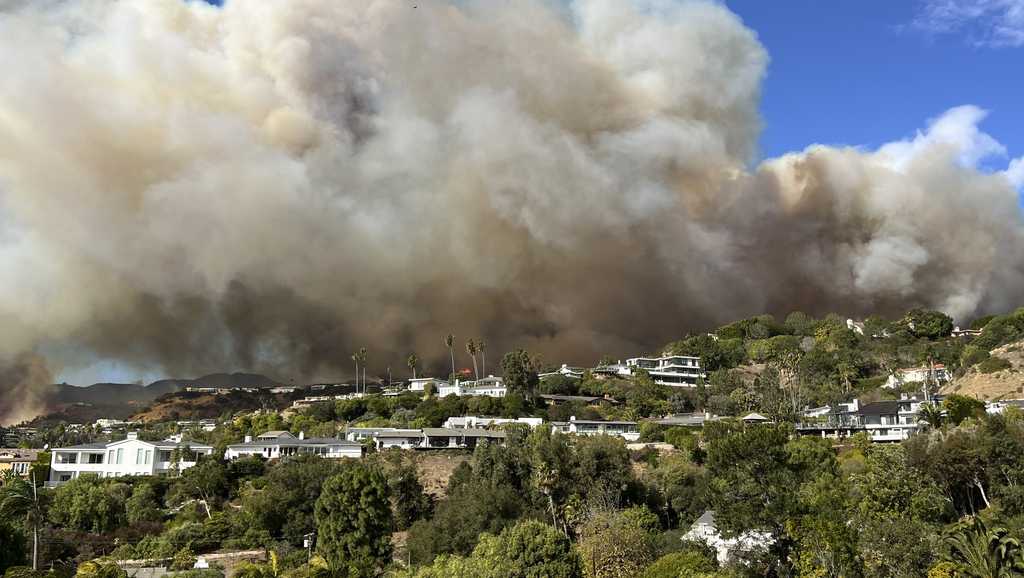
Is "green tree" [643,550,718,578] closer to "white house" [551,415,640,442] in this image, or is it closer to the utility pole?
the utility pole

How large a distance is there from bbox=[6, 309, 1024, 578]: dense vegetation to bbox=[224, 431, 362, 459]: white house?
12.1 feet

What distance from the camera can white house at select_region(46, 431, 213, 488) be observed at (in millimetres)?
68375

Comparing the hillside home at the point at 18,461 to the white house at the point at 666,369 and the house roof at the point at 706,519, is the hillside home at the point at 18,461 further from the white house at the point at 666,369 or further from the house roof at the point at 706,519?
the white house at the point at 666,369

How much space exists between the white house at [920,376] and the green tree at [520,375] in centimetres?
4069

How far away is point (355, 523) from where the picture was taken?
4250 centimetres

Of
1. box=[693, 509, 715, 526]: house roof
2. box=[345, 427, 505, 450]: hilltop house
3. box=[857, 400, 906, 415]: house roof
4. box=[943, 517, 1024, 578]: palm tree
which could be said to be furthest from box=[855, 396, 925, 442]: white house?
box=[943, 517, 1024, 578]: palm tree

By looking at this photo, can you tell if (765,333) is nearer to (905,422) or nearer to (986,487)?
(905,422)

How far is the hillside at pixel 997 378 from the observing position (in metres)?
78.0

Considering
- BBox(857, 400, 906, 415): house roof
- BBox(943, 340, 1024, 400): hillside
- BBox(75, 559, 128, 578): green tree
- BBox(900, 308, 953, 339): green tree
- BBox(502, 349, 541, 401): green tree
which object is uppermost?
BBox(900, 308, 953, 339): green tree

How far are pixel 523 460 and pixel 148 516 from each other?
2569 centimetres

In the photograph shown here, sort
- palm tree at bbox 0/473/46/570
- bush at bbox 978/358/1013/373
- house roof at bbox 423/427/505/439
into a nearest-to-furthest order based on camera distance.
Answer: palm tree at bbox 0/473/46/570, house roof at bbox 423/427/505/439, bush at bbox 978/358/1013/373

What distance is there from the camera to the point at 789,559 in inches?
1410

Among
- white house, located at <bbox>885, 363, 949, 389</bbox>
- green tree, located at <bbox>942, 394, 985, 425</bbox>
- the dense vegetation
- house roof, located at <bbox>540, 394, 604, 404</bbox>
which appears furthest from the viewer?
house roof, located at <bbox>540, 394, 604, 404</bbox>

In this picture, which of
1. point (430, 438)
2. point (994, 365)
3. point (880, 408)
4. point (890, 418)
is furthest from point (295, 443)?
point (994, 365)
